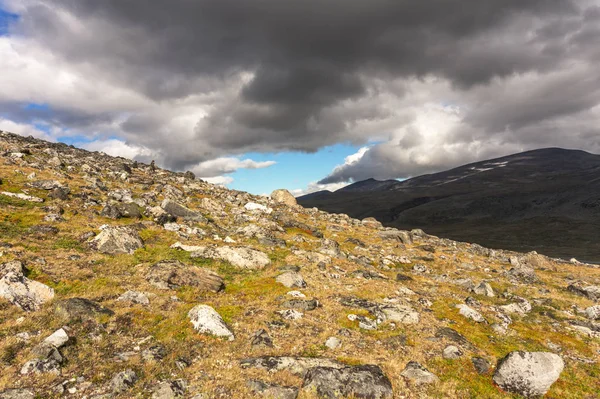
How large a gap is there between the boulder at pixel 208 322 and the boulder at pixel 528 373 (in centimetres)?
1591

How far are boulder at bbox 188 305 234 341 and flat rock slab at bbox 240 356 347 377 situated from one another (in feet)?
10.2

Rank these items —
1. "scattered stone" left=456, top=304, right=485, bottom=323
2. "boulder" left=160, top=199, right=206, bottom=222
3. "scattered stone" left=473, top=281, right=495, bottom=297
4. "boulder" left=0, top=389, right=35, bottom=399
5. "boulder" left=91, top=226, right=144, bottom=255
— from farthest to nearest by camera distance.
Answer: "boulder" left=160, top=199, right=206, bottom=222 → "scattered stone" left=473, top=281, right=495, bottom=297 → "boulder" left=91, top=226, right=144, bottom=255 → "scattered stone" left=456, top=304, right=485, bottom=323 → "boulder" left=0, top=389, right=35, bottom=399

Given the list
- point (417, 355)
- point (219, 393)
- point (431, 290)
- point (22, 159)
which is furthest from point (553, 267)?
point (22, 159)

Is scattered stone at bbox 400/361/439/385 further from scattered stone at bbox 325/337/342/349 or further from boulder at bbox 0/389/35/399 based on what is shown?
boulder at bbox 0/389/35/399

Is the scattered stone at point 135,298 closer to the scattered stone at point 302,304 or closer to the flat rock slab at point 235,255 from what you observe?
the scattered stone at point 302,304

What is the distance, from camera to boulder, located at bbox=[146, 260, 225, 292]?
26078 mm

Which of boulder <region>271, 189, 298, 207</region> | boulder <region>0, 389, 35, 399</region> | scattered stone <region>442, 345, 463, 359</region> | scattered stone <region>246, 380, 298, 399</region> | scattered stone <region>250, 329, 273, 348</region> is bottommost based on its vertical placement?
scattered stone <region>442, 345, 463, 359</region>

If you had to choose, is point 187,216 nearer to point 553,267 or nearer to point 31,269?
point 31,269

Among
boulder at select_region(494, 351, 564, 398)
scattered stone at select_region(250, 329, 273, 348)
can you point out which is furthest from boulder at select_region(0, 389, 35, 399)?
boulder at select_region(494, 351, 564, 398)

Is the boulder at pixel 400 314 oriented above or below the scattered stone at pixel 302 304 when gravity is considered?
below

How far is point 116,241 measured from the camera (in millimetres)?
31938

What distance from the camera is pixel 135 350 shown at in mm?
17109

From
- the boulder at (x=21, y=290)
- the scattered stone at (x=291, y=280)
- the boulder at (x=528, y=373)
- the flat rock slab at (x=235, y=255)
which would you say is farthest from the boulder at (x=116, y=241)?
the boulder at (x=528, y=373)

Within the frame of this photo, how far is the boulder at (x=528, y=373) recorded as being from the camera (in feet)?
54.8
